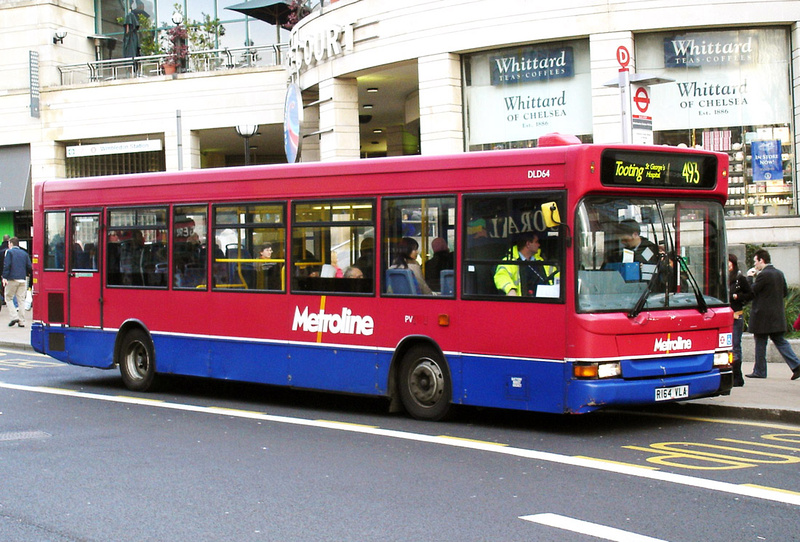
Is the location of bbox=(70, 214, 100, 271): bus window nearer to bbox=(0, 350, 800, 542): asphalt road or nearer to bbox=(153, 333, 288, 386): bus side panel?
bbox=(153, 333, 288, 386): bus side panel

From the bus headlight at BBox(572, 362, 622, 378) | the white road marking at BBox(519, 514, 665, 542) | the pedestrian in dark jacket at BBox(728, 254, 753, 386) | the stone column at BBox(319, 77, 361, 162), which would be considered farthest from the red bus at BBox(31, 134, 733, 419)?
→ the stone column at BBox(319, 77, 361, 162)

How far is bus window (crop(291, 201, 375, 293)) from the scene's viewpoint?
11328mm

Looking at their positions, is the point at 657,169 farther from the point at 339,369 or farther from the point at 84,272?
the point at 84,272

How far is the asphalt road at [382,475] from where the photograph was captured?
21.3ft

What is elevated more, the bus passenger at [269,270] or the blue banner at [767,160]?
the blue banner at [767,160]

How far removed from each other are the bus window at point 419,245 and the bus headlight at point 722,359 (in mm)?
2693

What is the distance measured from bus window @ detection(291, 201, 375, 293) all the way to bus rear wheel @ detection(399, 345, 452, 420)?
90cm

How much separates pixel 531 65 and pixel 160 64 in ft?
50.7

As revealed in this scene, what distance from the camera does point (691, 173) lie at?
10.5 m

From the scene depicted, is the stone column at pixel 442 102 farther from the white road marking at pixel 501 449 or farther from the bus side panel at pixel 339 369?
the bus side panel at pixel 339 369

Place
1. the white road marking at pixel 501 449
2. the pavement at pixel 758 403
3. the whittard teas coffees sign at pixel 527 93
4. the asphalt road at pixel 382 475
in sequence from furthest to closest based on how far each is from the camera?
the whittard teas coffees sign at pixel 527 93, the pavement at pixel 758 403, the white road marking at pixel 501 449, the asphalt road at pixel 382 475

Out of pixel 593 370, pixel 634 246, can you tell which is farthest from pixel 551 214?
pixel 593 370

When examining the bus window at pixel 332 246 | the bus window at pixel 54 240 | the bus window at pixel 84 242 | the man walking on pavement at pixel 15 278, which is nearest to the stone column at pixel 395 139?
the man walking on pavement at pixel 15 278

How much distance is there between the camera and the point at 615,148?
9828 mm
